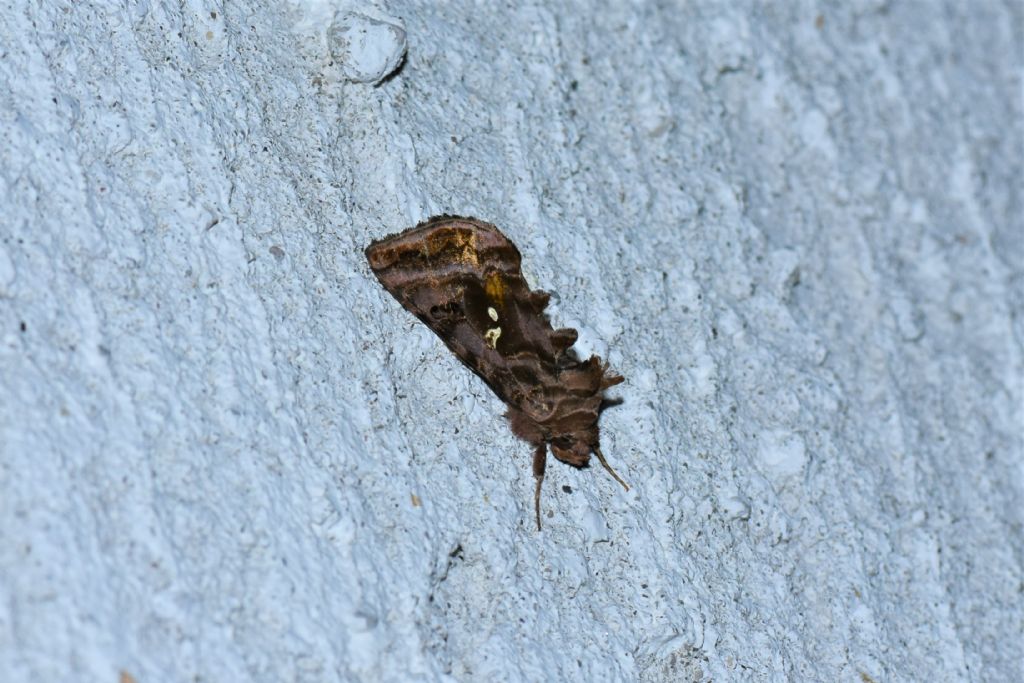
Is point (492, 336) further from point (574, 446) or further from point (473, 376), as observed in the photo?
point (574, 446)

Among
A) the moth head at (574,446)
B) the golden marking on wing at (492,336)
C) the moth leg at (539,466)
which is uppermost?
the golden marking on wing at (492,336)

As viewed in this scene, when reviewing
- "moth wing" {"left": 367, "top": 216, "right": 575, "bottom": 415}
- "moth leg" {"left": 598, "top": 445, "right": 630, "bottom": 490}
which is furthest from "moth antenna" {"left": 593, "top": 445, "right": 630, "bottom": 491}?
"moth wing" {"left": 367, "top": 216, "right": 575, "bottom": 415}

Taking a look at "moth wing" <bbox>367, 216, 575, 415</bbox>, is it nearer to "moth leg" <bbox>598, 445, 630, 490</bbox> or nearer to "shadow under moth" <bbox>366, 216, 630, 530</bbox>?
"shadow under moth" <bbox>366, 216, 630, 530</bbox>

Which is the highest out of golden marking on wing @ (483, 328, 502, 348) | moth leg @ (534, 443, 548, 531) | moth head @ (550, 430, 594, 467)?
golden marking on wing @ (483, 328, 502, 348)

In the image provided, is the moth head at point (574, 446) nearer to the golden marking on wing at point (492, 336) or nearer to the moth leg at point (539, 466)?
the moth leg at point (539, 466)

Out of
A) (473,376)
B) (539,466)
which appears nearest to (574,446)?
(539,466)

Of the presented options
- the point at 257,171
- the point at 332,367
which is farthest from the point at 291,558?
the point at 257,171

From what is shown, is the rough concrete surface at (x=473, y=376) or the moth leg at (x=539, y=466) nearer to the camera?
the rough concrete surface at (x=473, y=376)

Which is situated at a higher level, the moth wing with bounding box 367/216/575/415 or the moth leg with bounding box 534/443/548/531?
the moth wing with bounding box 367/216/575/415

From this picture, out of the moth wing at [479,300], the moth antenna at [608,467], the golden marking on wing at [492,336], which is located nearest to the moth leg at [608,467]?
the moth antenna at [608,467]

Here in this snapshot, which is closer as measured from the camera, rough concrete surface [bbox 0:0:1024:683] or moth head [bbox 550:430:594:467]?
rough concrete surface [bbox 0:0:1024:683]
